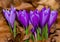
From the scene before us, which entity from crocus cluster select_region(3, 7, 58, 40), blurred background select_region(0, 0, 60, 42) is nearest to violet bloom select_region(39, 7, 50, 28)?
crocus cluster select_region(3, 7, 58, 40)

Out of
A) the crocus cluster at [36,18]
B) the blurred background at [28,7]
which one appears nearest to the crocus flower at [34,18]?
the crocus cluster at [36,18]

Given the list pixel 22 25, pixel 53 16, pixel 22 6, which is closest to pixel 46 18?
pixel 53 16

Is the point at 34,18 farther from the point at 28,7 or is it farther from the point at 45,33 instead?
the point at 28,7

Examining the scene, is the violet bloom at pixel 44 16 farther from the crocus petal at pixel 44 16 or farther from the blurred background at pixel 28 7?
the blurred background at pixel 28 7

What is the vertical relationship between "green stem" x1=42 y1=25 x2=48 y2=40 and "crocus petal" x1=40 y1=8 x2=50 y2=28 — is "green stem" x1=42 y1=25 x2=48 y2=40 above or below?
below

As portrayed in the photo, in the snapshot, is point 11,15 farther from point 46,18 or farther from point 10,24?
point 46,18

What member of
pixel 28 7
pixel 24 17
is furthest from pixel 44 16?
pixel 28 7

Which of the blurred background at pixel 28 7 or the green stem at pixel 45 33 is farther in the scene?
the blurred background at pixel 28 7

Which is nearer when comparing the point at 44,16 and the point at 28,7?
the point at 44,16

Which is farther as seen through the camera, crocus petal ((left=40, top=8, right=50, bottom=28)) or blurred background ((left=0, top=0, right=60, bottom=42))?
blurred background ((left=0, top=0, right=60, bottom=42))

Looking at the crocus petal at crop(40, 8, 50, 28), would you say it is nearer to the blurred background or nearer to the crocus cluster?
the crocus cluster

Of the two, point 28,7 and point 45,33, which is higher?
point 28,7
